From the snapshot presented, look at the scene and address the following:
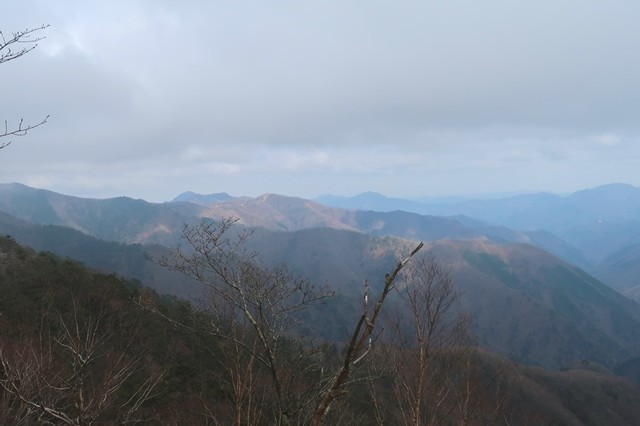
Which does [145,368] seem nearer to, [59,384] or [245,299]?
[59,384]

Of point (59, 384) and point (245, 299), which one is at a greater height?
point (245, 299)

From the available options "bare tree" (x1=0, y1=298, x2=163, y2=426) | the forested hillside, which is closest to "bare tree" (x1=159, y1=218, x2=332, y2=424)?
the forested hillside

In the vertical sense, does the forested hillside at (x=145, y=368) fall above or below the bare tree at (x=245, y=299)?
below

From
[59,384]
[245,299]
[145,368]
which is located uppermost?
[245,299]

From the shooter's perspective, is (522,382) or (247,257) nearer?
(247,257)

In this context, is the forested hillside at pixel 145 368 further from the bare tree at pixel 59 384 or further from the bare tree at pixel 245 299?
the bare tree at pixel 245 299

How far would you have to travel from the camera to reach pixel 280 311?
8.22m

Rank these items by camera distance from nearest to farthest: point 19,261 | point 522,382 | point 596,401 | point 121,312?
1. point 121,312
2. point 19,261
3. point 522,382
4. point 596,401

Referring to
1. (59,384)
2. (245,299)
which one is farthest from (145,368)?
(245,299)

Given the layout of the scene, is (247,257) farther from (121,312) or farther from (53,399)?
(121,312)

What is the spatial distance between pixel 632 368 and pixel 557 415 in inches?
4978

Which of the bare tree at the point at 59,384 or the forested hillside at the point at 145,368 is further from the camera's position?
the forested hillside at the point at 145,368

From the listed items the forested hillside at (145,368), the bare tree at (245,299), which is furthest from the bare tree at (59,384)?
the bare tree at (245,299)

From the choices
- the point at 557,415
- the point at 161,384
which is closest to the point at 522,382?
the point at 557,415
